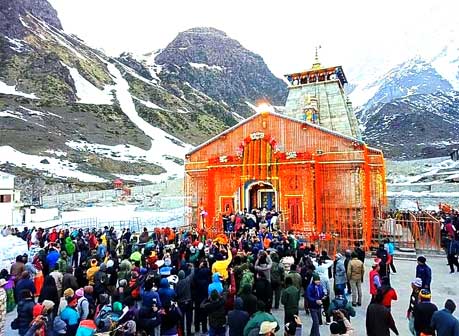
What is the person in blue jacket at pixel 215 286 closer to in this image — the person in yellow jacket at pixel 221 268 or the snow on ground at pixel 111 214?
the person in yellow jacket at pixel 221 268

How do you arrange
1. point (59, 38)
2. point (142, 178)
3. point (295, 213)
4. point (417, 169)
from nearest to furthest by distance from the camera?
point (295, 213)
point (417, 169)
point (142, 178)
point (59, 38)

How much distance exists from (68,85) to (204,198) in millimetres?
96264

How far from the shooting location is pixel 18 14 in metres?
128

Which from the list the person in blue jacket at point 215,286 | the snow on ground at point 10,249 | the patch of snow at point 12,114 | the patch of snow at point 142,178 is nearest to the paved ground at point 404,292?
the person in blue jacket at point 215,286

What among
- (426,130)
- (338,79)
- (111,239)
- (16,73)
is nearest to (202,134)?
(16,73)

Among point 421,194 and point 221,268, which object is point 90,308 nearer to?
point 221,268

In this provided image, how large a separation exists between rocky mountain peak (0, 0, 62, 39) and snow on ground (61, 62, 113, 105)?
68.1 ft

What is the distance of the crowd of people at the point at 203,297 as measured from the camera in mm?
6172

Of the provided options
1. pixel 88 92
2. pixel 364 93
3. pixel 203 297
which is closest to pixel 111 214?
pixel 203 297

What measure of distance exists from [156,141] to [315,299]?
85.5 meters

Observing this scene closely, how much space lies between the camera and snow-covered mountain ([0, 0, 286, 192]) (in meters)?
61.8

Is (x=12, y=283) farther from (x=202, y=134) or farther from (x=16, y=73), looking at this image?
(x=16, y=73)

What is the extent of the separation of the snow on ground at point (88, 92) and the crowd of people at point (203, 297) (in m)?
102

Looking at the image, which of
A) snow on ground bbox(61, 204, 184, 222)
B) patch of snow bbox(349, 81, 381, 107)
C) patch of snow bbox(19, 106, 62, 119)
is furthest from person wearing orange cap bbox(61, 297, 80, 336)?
patch of snow bbox(349, 81, 381, 107)
